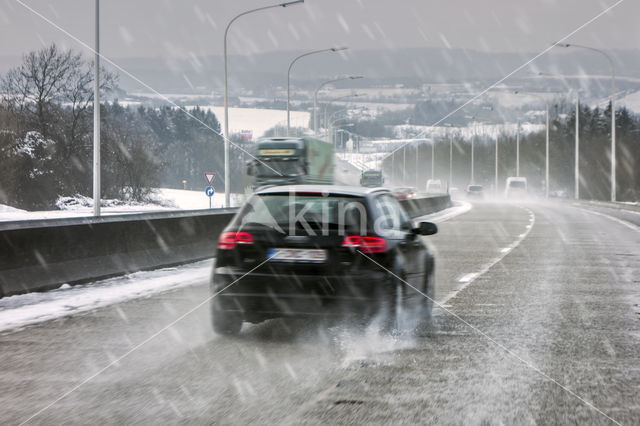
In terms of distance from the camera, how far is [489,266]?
46.8ft

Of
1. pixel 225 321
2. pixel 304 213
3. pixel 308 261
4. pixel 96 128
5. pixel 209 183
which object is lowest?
pixel 225 321

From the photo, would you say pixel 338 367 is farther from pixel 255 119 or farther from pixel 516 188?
pixel 255 119

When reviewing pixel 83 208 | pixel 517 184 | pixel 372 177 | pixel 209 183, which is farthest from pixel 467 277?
pixel 517 184

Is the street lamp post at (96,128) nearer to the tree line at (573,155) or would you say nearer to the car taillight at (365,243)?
the car taillight at (365,243)

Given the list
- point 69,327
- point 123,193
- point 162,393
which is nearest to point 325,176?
point 123,193

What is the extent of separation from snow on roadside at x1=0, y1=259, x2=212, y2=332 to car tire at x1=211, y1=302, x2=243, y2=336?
6.51ft

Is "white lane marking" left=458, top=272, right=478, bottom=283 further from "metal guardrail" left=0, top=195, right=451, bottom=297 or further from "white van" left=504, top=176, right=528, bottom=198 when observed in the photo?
"white van" left=504, top=176, right=528, bottom=198

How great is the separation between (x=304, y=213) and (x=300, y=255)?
529 mm

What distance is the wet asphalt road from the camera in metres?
4.96

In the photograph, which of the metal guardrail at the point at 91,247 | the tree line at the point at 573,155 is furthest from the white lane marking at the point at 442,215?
the tree line at the point at 573,155

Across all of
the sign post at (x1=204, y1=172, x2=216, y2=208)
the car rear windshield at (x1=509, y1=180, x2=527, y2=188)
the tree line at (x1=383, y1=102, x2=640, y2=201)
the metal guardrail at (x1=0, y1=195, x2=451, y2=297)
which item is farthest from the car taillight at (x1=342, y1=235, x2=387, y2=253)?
the tree line at (x1=383, y1=102, x2=640, y2=201)

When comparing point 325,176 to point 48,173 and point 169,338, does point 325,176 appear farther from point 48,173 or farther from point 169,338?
point 169,338

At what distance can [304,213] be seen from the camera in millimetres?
7660

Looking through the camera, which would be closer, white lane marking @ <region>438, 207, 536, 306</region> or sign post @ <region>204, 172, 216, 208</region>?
white lane marking @ <region>438, 207, 536, 306</region>
